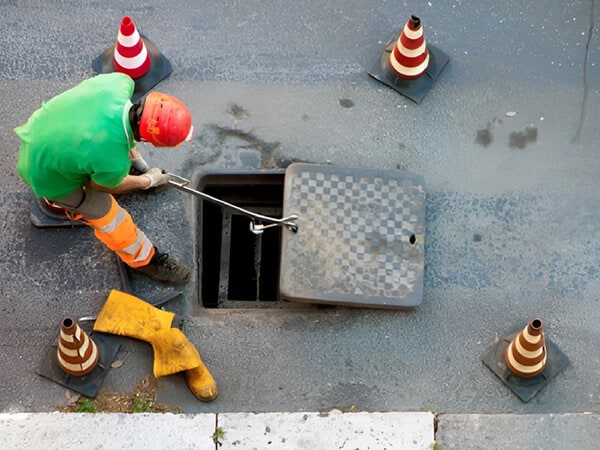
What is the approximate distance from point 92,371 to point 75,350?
256mm

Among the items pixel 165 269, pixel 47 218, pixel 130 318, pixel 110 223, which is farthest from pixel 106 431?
pixel 47 218

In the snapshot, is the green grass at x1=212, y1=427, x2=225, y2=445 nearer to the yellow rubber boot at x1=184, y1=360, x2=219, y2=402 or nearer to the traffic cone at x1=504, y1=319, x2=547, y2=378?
the yellow rubber boot at x1=184, y1=360, x2=219, y2=402

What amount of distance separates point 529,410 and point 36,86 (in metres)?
3.40

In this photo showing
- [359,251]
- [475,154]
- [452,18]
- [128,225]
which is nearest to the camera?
[128,225]

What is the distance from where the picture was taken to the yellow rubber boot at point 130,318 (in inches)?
167

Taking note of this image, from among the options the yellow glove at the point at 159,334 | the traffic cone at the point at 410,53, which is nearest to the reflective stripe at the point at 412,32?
the traffic cone at the point at 410,53

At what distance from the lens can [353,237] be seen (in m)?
4.46

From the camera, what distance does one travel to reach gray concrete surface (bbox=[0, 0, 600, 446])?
427 cm

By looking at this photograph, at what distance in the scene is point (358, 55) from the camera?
4.96 metres

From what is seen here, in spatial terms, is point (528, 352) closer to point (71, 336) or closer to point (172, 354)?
point (172, 354)

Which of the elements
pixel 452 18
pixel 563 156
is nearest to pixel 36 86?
pixel 452 18

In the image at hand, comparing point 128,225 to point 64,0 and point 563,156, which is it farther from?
point 563,156

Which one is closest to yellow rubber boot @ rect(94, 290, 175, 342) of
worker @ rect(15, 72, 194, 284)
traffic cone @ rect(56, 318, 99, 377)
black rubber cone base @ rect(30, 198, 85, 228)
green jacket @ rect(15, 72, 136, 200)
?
traffic cone @ rect(56, 318, 99, 377)

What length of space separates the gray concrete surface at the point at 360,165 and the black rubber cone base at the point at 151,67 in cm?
6
